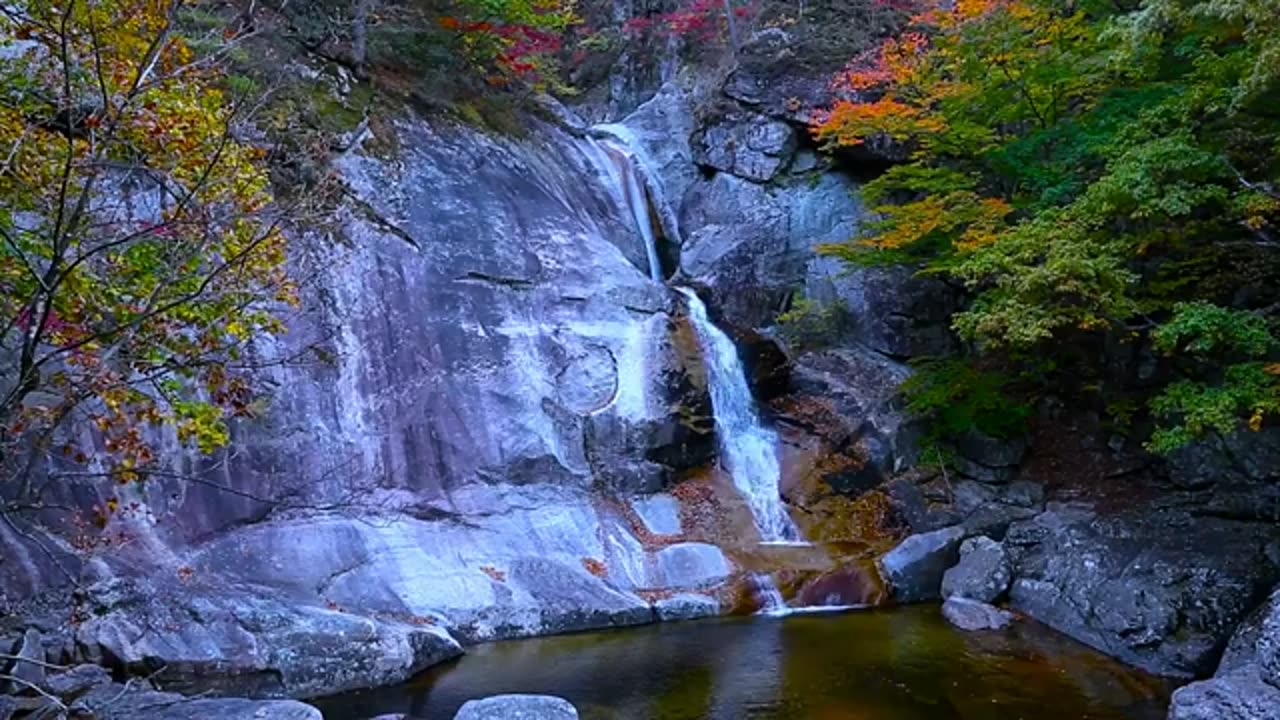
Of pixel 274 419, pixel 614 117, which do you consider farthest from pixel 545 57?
pixel 274 419

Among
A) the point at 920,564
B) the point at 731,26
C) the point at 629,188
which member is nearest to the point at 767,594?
the point at 920,564

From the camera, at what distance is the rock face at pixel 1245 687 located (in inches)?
281

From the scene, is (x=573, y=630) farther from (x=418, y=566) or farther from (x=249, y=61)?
(x=249, y=61)

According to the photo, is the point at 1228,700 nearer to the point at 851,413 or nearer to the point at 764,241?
the point at 851,413

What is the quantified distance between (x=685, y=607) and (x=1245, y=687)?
21.5 ft

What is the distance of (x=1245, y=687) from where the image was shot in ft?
24.3

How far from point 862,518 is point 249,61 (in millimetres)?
12689

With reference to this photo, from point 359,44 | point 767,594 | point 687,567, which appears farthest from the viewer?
point 359,44

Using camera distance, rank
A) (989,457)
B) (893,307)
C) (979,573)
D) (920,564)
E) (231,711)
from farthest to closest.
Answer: (893,307)
(989,457)
(920,564)
(979,573)
(231,711)

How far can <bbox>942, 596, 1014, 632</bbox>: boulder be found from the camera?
11.0 meters

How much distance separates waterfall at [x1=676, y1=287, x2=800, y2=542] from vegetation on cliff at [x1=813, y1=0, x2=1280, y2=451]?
290 cm

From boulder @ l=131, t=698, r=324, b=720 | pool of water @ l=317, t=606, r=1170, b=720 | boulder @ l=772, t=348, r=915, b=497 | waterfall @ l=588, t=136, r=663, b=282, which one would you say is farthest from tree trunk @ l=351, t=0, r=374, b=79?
boulder @ l=131, t=698, r=324, b=720

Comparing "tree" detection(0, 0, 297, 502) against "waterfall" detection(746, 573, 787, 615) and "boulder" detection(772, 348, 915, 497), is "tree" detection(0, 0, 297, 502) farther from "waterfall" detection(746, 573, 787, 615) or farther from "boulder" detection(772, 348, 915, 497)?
"boulder" detection(772, 348, 915, 497)

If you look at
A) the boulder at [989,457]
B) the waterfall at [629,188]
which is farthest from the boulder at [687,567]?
the waterfall at [629,188]
